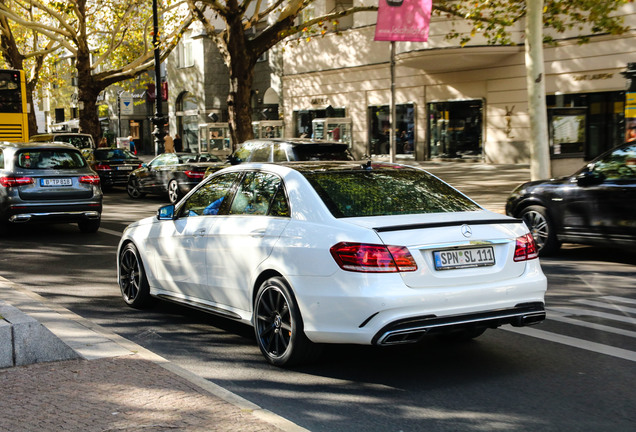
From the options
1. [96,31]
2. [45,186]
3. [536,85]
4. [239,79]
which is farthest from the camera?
[96,31]

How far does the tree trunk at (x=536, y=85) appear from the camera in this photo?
15.7m

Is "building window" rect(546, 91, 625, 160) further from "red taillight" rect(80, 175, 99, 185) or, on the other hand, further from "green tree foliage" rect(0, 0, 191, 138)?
"green tree foliage" rect(0, 0, 191, 138)

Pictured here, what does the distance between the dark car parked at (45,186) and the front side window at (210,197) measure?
744 cm

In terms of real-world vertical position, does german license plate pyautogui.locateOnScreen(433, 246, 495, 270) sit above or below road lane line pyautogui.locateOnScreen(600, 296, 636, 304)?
above

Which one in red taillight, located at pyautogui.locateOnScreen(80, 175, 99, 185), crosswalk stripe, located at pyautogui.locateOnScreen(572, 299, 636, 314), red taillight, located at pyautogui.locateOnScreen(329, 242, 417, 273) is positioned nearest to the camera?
red taillight, located at pyautogui.locateOnScreen(329, 242, 417, 273)

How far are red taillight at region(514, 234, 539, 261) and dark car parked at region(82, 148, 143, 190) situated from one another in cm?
2162

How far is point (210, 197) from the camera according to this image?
283 inches

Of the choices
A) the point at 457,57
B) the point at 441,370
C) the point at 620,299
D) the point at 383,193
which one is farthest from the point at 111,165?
the point at 441,370

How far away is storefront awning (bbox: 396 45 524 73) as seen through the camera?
27.9 metres

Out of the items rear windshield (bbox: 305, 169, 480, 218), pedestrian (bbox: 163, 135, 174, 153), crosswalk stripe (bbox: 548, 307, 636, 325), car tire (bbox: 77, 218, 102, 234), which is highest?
pedestrian (bbox: 163, 135, 174, 153)

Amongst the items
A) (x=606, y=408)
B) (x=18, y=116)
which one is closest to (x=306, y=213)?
(x=606, y=408)

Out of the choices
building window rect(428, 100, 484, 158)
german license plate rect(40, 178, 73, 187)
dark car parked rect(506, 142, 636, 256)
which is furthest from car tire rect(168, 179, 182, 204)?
building window rect(428, 100, 484, 158)

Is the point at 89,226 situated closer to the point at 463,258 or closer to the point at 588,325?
the point at 588,325

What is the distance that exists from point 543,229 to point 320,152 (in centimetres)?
457
